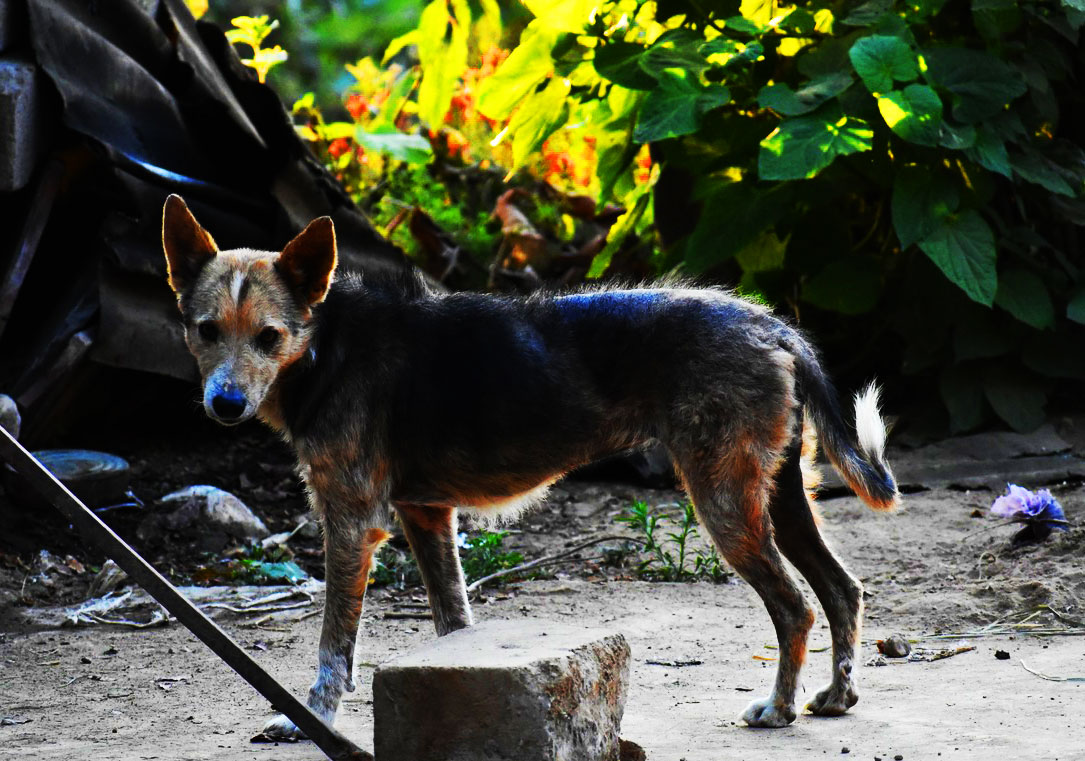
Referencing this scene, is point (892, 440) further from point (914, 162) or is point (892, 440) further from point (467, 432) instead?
point (467, 432)

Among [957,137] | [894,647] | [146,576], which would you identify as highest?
[957,137]

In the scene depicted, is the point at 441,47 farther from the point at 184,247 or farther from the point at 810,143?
the point at 184,247

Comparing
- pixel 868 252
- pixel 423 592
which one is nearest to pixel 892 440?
pixel 868 252

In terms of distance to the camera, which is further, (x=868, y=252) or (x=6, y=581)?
(x=868, y=252)

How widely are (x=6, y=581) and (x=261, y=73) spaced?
4.68 meters

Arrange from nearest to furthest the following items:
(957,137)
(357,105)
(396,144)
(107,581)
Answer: (107,581)
(957,137)
(396,144)
(357,105)

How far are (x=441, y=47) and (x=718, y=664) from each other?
14.6 ft

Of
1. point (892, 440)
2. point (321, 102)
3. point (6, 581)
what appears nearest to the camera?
point (6, 581)

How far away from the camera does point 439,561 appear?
4.51 m

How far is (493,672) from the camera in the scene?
3.15 meters

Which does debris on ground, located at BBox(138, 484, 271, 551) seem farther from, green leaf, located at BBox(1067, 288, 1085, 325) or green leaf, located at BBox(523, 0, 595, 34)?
green leaf, located at BBox(1067, 288, 1085, 325)

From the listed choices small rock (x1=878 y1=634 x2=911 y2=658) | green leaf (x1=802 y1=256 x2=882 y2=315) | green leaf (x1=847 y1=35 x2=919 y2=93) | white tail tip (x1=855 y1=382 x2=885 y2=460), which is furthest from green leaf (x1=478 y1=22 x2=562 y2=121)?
small rock (x1=878 y1=634 x2=911 y2=658)

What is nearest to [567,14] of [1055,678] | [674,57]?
[674,57]

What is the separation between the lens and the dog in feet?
13.2
